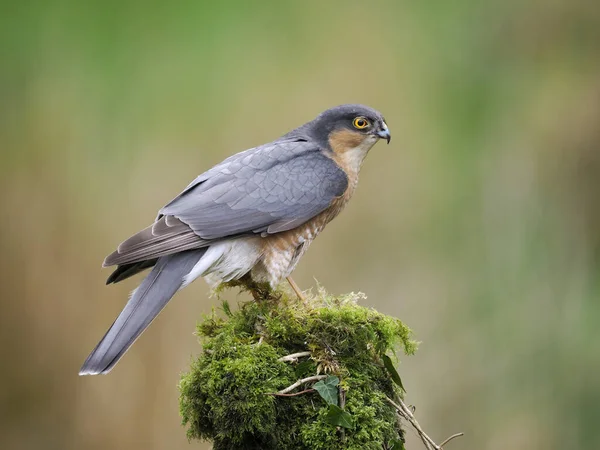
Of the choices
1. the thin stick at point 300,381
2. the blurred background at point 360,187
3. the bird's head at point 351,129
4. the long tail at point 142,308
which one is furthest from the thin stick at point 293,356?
the blurred background at point 360,187

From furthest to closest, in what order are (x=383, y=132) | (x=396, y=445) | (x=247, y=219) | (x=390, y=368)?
(x=383, y=132)
(x=247, y=219)
(x=390, y=368)
(x=396, y=445)

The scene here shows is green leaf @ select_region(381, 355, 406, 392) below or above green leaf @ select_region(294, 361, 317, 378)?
below

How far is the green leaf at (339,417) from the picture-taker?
2.59 m

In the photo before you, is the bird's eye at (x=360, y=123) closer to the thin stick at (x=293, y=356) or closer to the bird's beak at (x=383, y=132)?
the bird's beak at (x=383, y=132)

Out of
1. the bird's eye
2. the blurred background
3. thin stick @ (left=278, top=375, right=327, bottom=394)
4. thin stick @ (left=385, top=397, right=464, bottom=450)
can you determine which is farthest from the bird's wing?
the blurred background

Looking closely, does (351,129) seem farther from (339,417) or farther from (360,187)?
(339,417)

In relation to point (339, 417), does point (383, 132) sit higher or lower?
higher

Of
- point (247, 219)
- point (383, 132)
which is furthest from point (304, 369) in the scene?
point (383, 132)

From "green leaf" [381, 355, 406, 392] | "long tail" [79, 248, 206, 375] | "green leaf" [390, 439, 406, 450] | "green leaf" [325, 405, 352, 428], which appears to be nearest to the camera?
"green leaf" [325, 405, 352, 428]

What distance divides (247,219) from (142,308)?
774mm

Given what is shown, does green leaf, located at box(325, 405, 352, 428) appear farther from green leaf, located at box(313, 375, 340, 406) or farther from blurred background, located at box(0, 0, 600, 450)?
blurred background, located at box(0, 0, 600, 450)

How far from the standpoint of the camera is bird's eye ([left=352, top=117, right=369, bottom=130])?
165 inches

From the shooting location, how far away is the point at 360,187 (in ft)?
19.6

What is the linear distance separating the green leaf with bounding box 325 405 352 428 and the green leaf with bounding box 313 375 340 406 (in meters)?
0.04
